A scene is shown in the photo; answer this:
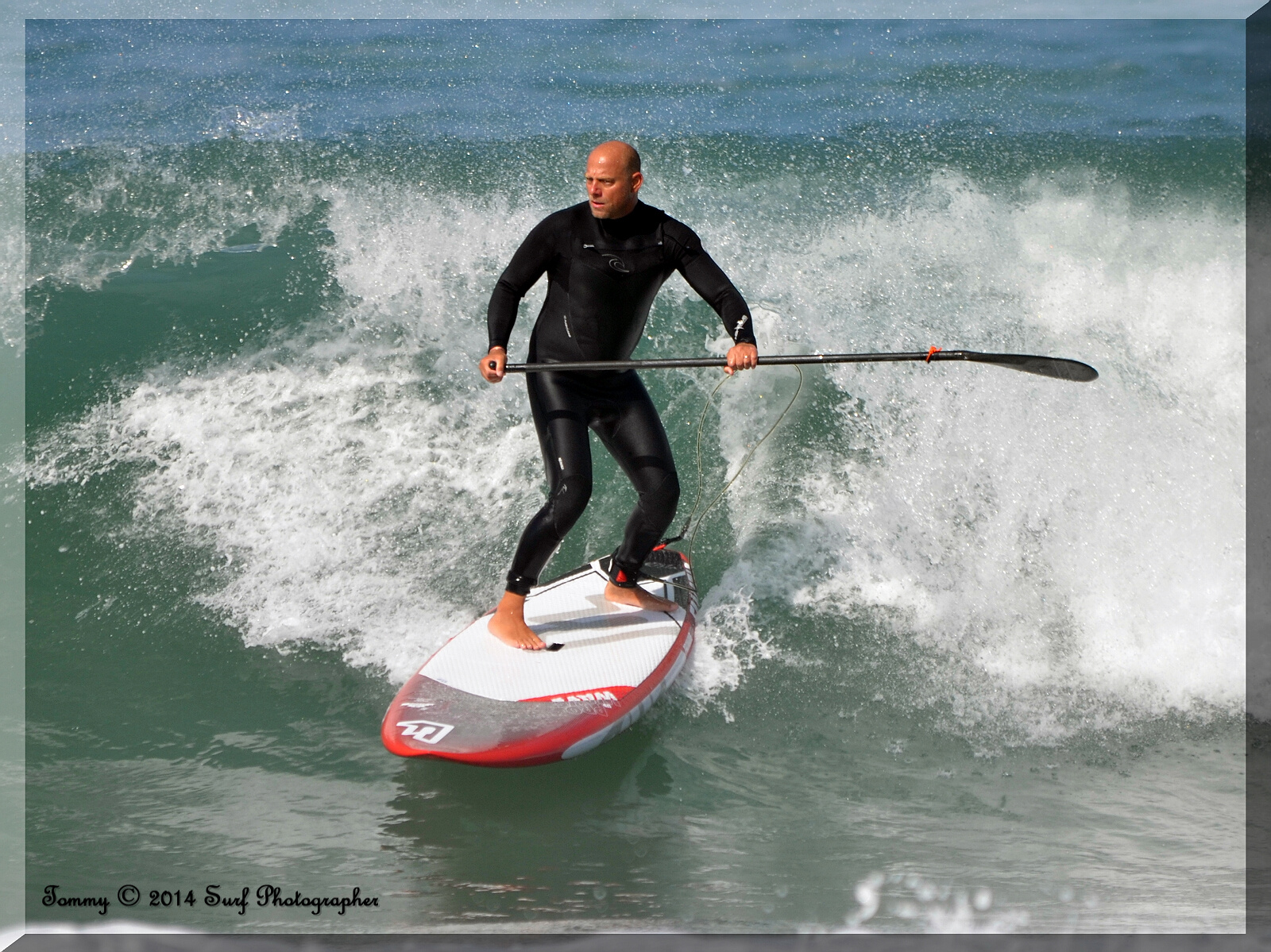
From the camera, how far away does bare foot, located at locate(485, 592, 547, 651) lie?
3857mm

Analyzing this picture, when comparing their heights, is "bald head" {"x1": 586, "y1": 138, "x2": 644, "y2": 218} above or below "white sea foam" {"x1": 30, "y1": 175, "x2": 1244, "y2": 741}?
above

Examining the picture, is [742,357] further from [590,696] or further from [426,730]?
[426,730]

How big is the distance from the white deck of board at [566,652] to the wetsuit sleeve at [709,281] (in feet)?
4.47

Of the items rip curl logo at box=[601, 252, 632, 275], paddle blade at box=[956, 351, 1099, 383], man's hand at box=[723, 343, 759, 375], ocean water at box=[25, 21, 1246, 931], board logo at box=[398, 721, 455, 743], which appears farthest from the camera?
paddle blade at box=[956, 351, 1099, 383]

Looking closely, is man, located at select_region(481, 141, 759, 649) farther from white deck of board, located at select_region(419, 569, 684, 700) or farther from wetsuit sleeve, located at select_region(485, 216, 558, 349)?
white deck of board, located at select_region(419, 569, 684, 700)

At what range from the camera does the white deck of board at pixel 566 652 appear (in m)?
3.66

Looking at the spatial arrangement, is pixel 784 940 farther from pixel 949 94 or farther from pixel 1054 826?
pixel 949 94

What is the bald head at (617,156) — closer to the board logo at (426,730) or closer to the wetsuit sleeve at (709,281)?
the wetsuit sleeve at (709,281)

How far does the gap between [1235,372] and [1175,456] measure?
1.33 metres

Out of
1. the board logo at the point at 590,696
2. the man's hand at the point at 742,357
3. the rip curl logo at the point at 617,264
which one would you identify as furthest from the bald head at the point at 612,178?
the board logo at the point at 590,696

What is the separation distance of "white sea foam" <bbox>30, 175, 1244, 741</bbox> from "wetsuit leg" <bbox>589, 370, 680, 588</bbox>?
784mm

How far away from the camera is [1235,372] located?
623 cm

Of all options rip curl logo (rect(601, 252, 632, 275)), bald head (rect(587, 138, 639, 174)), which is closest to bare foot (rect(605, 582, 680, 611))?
rip curl logo (rect(601, 252, 632, 275))

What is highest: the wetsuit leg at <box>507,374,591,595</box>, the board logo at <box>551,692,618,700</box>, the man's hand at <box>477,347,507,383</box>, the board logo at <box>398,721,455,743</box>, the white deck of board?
the man's hand at <box>477,347,507,383</box>
